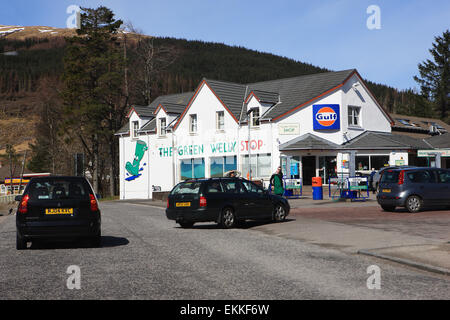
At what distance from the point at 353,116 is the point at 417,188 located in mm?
20720

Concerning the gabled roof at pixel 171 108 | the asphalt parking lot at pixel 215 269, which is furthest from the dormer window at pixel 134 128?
the asphalt parking lot at pixel 215 269

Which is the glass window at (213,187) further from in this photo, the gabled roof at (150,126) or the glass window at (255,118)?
the gabled roof at (150,126)

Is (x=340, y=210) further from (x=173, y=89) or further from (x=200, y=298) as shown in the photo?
(x=173, y=89)

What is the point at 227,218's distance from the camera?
17.2m

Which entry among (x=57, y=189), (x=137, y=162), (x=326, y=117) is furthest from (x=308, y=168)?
(x=57, y=189)

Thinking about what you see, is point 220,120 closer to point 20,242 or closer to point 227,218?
point 227,218

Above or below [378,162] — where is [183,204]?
below

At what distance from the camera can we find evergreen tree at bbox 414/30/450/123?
287 feet

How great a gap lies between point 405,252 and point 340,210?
1208 cm

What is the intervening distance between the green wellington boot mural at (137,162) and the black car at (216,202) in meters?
32.9

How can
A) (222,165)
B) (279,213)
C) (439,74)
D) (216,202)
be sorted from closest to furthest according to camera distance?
(216,202) → (279,213) → (222,165) → (439,74)

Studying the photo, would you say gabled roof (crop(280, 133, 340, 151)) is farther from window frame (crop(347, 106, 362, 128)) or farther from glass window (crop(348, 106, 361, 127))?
glass window (crop(348, 106, 361, 127))

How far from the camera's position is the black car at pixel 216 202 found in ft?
54.9
